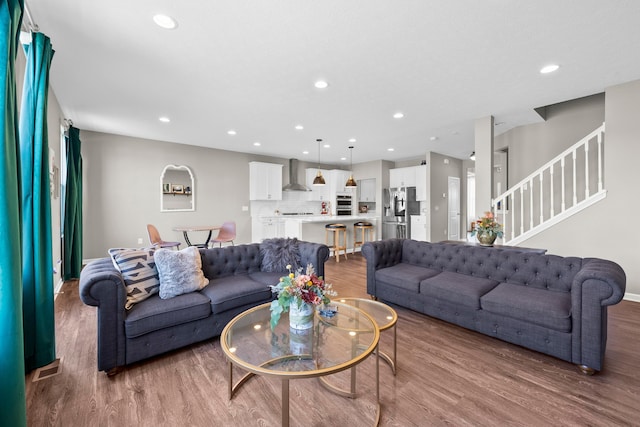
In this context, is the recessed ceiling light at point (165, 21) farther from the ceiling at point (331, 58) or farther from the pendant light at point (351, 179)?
the pendant light at point (351, 179)

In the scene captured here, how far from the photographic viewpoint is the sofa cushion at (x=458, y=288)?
8.45 ft

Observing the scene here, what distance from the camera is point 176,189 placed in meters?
6.30

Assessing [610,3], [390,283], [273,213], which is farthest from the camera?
[273,213]

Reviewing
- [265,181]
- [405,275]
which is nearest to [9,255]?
[405,275]

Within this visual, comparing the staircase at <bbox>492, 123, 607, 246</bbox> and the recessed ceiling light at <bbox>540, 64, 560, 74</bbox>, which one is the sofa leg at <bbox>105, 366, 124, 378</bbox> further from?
the staircase at <bbox>492, 123, 607, 246</bbox>

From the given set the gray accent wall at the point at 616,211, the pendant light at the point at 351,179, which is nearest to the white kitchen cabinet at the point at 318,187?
the pendant light at the point at 351,179

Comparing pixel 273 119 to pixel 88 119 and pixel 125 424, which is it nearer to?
pixel 88 119

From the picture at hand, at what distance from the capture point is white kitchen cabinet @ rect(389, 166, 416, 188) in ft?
26.0

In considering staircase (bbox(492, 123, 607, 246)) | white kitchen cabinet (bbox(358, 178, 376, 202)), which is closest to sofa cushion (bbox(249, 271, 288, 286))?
staircase (bbox(492, 123, 607, 246))

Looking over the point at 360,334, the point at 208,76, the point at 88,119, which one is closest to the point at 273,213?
the point at 88,119

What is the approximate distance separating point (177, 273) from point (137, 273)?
302 mm

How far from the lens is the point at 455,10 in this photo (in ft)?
6.75

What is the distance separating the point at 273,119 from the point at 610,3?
3.82m

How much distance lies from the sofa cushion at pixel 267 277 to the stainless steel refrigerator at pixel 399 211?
18.5ft
